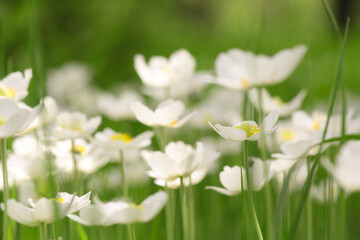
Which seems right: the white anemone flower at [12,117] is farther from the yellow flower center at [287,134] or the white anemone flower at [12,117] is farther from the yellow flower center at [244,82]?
the yellow flower center at [287,134]

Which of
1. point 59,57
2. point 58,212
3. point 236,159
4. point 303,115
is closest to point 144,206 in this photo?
point 58,212

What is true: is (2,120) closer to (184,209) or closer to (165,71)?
(184,209)

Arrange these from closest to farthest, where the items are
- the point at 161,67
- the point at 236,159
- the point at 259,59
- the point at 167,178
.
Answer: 1. the point at 167,178
2. the point at 259,59
3. the point at 161,67
4. the point at 236,159

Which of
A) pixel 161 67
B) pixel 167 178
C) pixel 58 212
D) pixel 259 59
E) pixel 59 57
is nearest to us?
pixel 58 212

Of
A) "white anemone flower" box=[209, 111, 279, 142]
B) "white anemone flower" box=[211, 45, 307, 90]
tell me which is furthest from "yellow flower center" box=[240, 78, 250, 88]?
"white anemone flower" box=[209, 111, 279, 142]

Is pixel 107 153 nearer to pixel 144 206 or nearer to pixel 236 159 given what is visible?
pixel 144 206
